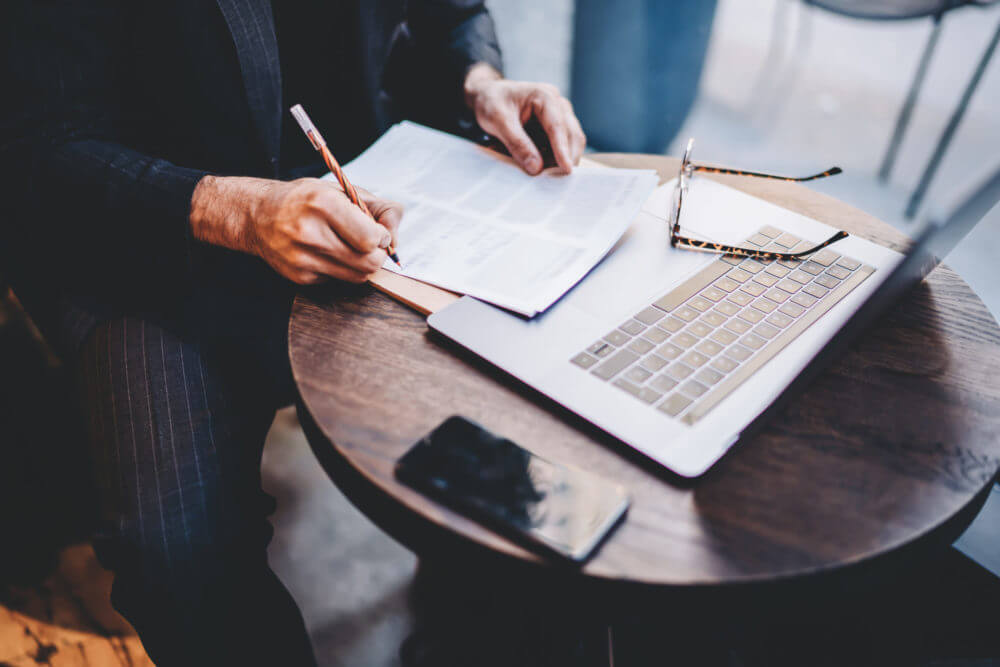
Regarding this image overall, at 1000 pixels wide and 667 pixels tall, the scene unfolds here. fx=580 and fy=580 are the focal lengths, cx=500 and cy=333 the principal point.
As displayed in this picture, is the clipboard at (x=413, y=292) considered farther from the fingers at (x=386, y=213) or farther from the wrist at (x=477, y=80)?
the wrist at (x=477, y=80)

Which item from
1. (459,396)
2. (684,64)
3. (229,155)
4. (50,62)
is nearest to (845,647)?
(459,396)

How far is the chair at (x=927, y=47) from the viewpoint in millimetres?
1971

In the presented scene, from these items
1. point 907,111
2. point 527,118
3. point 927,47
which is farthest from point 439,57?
point 927,47

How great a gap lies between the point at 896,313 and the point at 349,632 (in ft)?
3.24

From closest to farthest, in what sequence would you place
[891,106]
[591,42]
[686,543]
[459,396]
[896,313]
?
[686,543] < [459,396] < [896,313] < [591,42] < [891,106]

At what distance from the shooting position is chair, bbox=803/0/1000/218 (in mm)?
1971

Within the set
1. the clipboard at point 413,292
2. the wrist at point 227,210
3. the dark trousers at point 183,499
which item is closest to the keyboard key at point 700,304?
the clipboard at point 413,292

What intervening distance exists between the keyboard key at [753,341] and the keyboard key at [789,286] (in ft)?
0.33

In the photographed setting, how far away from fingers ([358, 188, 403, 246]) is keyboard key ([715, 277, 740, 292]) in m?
0.37

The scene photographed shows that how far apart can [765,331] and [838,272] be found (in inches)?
6.4

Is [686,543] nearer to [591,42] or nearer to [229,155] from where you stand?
[229,155]

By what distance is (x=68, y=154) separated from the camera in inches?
27.7

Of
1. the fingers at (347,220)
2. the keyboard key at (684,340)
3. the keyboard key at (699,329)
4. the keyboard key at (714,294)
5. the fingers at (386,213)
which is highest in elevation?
the fingers at (347,220)

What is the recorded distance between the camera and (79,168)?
0.69m
